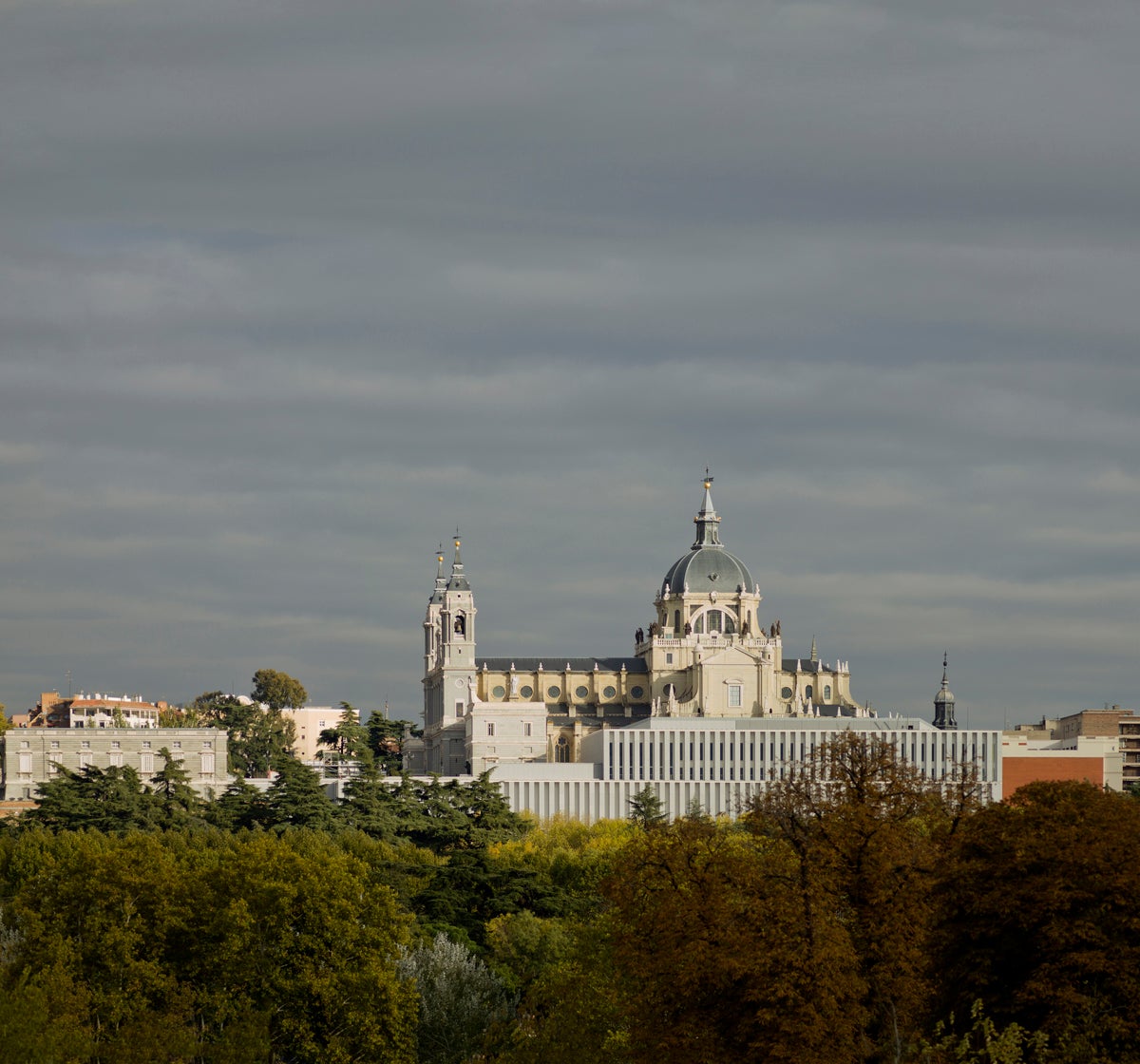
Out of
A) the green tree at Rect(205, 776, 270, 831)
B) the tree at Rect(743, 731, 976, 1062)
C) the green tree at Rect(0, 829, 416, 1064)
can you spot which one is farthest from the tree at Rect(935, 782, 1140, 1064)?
the green tree at Rect(205, 776, 270, 831)

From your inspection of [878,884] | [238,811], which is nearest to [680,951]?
[878,884]

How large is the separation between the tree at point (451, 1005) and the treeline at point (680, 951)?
0.10 meters

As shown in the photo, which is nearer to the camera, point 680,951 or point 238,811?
point 680,951

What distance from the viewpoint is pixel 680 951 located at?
56.7 meters

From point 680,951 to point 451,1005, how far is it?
23.6 meters

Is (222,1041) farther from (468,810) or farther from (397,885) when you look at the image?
(468,810)

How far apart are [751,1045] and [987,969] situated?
5927 millimetres

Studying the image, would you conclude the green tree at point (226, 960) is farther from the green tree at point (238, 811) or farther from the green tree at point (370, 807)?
the green tree at point (370, 807)

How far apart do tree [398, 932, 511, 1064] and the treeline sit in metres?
0.10

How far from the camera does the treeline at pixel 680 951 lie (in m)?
53.1

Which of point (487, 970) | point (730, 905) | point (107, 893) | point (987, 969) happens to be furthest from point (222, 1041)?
point (987, 969)

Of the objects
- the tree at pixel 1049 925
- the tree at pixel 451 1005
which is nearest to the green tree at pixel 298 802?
the tree at pixel 451 1005

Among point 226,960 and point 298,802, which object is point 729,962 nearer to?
point 226,960

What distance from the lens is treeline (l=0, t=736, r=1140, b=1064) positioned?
53.1 metres
